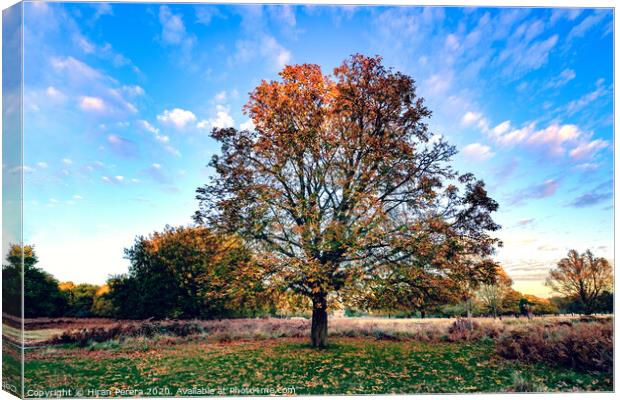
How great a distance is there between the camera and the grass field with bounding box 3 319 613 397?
10625mm

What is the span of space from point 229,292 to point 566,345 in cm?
958

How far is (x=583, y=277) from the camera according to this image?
38.8 ft

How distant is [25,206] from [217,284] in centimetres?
541

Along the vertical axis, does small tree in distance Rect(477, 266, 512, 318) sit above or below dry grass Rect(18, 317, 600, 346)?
above

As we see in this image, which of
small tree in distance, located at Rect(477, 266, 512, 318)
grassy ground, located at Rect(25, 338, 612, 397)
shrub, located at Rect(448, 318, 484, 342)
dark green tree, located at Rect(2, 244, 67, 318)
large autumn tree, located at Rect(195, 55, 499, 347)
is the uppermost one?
large autumn tree, located at Rect(195, 55, 499, 347)

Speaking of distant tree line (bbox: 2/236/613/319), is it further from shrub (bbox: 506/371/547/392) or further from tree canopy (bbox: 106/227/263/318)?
shrub (bbox: 506/371/547/392)

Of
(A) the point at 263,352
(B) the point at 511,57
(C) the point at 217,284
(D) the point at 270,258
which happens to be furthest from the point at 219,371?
(B) the point at 511,57

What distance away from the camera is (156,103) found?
11641 millimetres

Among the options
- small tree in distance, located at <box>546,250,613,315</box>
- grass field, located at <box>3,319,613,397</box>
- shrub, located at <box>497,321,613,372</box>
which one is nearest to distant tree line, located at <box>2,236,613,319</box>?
small tree in distance, located at <box>546,250,613,315</box>

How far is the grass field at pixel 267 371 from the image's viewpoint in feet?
34.9

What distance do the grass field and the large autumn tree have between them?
4.53 ft

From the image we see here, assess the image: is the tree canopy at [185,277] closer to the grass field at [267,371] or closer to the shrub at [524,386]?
the grass field at [267,371]

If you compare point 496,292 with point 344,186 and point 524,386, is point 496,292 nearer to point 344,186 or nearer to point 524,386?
point 524,386

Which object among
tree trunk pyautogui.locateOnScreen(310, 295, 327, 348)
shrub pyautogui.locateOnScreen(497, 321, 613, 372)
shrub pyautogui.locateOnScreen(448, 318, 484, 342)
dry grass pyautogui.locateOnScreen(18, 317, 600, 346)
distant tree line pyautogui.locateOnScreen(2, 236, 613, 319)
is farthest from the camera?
shrub pyautogui.locateOnScreen(448, 318, 484, 342)
